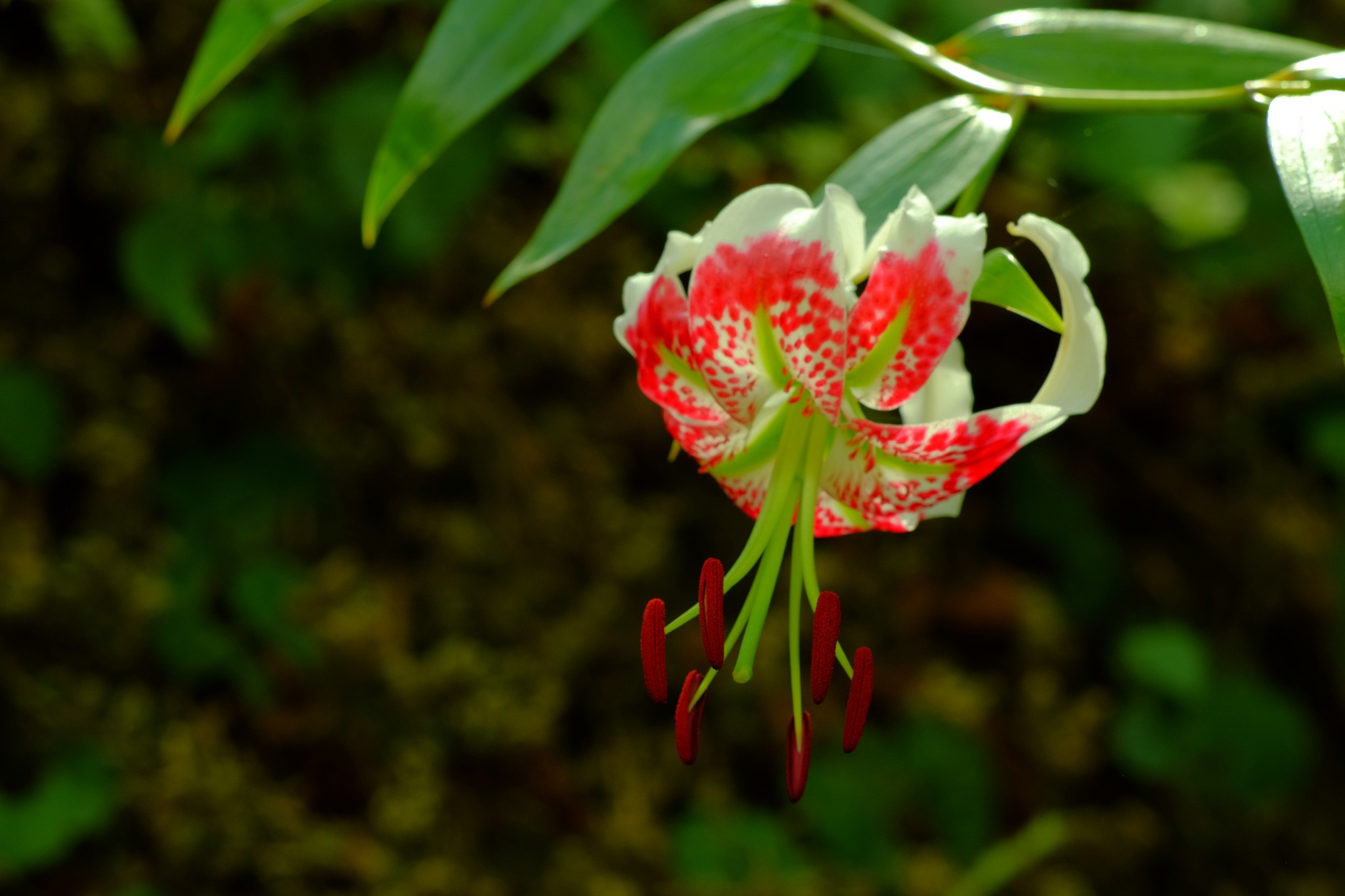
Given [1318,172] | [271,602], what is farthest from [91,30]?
[1318,172]

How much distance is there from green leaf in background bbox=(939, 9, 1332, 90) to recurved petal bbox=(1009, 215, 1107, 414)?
0.58 ft

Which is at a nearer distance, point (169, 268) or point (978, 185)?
point (978, 185)

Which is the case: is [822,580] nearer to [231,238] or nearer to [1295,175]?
[231,238]

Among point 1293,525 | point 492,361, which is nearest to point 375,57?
point 492,361

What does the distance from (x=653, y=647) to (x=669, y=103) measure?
0.74 feet

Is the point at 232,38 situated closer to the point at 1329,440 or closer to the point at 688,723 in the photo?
the point at 688,723

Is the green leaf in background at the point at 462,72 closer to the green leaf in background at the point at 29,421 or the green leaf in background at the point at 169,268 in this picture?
the green leaf in background at the point at 169,268

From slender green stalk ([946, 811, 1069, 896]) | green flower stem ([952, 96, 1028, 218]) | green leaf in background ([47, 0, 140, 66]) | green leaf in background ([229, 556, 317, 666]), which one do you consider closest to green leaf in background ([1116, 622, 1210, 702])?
slender green stalk ([946, 811, 1069, 896])

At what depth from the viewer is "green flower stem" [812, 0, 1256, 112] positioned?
1.35 feet

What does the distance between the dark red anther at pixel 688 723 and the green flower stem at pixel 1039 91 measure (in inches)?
10.5

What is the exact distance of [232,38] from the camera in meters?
0.47

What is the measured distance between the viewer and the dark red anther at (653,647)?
463 millimetres

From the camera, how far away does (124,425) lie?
1249 mm

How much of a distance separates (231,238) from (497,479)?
401 mm
